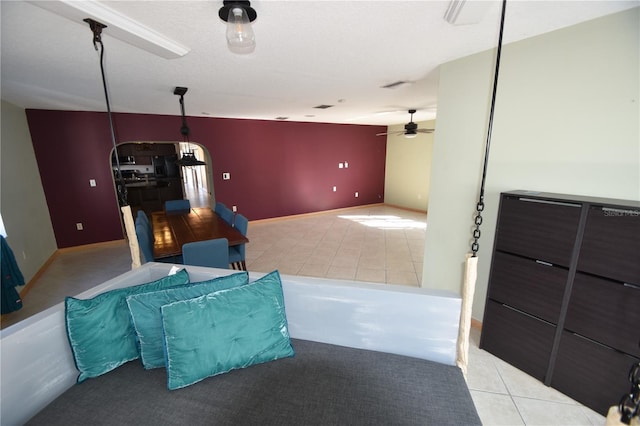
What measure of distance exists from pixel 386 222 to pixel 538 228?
14.9 feet

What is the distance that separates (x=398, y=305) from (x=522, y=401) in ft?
3.93

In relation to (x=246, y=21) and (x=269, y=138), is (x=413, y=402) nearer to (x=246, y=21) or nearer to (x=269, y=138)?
(x=246, y=21)

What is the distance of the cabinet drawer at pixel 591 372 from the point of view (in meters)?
1.55

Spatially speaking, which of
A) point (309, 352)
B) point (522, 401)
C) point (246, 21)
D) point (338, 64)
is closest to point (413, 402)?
point (309, 352)

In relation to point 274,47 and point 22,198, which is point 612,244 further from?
point 22,198

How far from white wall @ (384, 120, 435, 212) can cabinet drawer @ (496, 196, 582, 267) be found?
5129 millimetres

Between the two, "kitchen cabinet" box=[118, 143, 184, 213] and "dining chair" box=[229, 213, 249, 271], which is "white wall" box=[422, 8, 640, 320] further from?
"kitchen cabinet" box=[118, 143, 184, 213]

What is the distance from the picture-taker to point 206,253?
2.55m

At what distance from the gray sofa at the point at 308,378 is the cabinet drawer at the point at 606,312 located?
0.93 metres

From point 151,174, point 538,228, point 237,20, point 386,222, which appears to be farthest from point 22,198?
point 386,222

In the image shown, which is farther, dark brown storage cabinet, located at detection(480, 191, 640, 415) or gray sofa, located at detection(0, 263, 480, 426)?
dark brown storage cabinet, located at detection(480, 191, 640, 415)

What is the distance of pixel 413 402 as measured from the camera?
119 cm

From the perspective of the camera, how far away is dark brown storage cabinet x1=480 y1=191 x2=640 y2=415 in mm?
1496

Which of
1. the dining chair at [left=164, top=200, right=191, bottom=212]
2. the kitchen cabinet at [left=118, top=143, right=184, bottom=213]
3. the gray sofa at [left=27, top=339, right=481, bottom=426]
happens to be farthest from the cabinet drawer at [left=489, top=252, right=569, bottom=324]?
the kitchen cabinet at [left=118, top=143, right=184, bottom=213]
